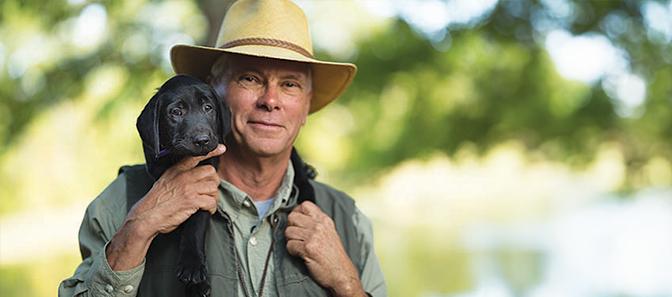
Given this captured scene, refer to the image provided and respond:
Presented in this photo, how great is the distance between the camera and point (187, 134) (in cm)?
262

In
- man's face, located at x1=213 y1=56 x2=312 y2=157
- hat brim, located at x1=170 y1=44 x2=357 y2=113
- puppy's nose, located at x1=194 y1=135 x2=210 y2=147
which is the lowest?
puppy's nose, located at x1=194 y1=135 x2=210 y2=147

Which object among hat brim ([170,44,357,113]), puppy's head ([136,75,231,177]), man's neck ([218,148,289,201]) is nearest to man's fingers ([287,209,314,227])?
man's neck ([218,148,289,201])

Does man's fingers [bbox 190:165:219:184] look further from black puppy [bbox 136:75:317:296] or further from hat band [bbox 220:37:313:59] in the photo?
hat band [bbox 220:37:313:59]

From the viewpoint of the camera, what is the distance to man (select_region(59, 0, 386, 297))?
2.71 metres

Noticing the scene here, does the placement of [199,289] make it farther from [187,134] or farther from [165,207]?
[187,134]

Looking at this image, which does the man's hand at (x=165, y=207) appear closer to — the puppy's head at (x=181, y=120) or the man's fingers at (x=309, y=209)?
the puppy's head at (x=181, y=120)

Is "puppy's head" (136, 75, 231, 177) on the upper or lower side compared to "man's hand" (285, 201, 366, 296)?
upper

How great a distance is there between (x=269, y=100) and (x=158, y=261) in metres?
0.61

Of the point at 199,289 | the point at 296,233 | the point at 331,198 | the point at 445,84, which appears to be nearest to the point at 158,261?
the point at 199,289

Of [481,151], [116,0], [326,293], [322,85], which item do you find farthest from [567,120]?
[326,293]

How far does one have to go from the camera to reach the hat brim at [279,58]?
298 cm

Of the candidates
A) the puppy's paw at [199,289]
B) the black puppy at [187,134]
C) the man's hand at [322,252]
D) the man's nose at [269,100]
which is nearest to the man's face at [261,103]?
the man's nose at [269,100]

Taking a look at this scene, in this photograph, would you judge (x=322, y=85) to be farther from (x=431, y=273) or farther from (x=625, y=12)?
(x=431, y=273)

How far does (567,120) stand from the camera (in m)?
7.03
